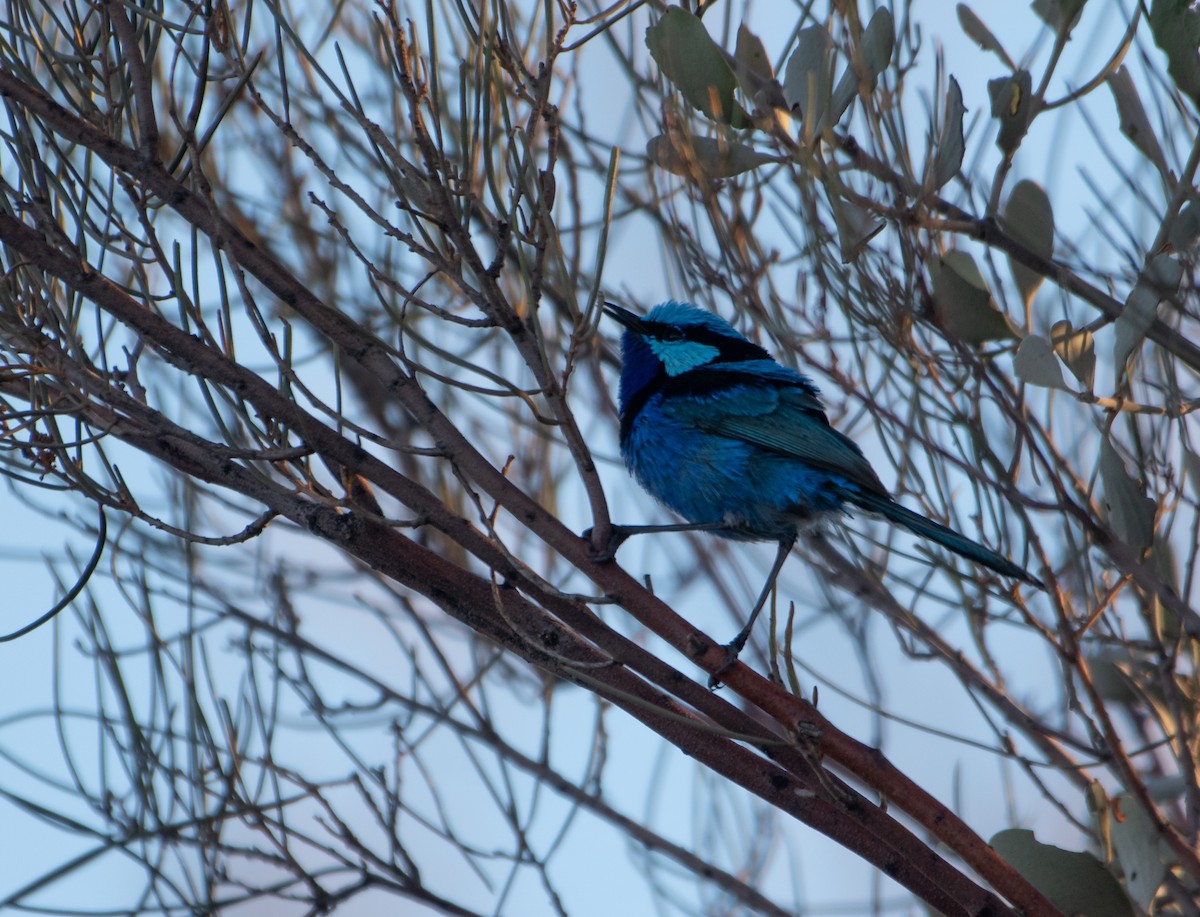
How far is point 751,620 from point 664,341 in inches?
50.4

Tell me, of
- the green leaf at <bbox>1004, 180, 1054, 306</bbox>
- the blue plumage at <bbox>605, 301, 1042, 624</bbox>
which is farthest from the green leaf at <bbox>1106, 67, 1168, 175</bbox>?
the blue plumage at <bbox>605, 301, 1042, 624</bbox>

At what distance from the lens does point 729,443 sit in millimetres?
4094

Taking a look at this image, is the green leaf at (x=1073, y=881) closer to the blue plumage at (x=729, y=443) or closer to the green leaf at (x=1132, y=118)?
the blue plumage at (x=729, y=443)

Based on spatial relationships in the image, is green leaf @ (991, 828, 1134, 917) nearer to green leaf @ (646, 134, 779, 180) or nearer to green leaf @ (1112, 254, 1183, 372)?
green leaf @ (1112, 254, 1183, 372)

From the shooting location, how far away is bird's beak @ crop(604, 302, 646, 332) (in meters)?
4.24

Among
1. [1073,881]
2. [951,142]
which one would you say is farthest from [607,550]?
[1073,881]

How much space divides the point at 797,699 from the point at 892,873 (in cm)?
39

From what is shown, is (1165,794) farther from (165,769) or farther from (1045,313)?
(165,769)

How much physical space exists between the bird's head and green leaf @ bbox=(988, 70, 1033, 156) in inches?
57.4

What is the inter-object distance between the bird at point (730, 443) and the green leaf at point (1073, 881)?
45.2 inches

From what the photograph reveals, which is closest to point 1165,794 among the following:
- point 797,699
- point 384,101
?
point 797,699

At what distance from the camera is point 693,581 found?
4773 millimetres

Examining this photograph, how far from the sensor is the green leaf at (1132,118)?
9.20 feet

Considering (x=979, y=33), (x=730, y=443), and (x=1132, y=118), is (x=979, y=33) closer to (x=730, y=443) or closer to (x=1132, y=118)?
(x=1132, y=118)
